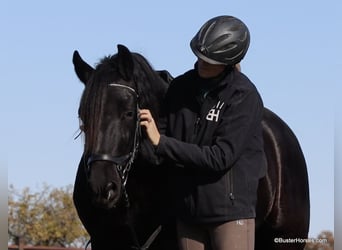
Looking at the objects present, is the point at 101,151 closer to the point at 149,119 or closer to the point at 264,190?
the point at 149,119

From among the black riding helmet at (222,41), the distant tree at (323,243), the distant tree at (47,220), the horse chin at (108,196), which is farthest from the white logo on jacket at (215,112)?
the distant tree at (47,220)

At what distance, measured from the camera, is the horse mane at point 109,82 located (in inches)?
189

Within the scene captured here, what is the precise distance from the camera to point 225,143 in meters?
4.58

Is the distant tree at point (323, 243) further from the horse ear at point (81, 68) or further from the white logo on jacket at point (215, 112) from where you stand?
the horse ear at point (81, 68)

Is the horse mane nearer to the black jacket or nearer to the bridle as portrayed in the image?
the bridle

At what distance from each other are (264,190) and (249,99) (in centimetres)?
157

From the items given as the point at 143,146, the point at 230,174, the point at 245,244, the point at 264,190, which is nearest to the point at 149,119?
the point at 143,146

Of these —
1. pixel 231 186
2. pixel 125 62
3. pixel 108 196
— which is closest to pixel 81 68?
pixel 125 62

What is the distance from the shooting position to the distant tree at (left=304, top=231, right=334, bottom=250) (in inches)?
295

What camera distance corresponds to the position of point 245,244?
15.1 feet

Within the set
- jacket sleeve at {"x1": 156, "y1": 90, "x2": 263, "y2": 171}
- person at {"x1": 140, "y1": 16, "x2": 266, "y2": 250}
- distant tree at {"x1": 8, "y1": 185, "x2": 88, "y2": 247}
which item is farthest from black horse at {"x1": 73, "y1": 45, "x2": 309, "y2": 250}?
distant tree at {"x1": 8, "y1": 185, "x2": 88, "y2": 247}

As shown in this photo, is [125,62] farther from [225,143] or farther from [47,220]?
[47,220]

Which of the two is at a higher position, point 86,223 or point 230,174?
point 230,174

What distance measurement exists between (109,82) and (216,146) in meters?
0.85
